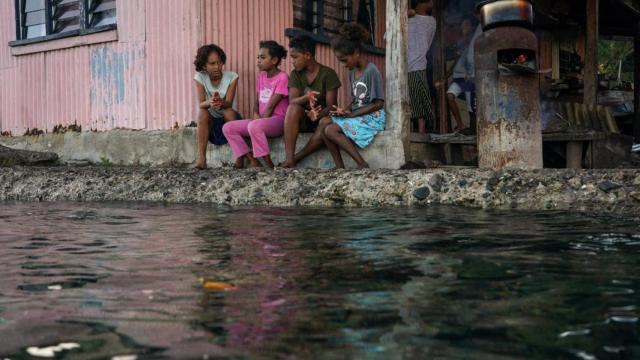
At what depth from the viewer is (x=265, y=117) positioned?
296 inches

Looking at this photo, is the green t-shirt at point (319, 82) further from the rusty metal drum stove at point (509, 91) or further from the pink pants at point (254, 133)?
the rusty metal drum stove at point (509, 91)

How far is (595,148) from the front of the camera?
7.14 meters

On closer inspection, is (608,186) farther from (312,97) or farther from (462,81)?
(462,81)

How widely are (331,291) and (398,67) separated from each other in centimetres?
499

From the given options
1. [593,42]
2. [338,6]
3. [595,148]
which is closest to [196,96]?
[338,6]

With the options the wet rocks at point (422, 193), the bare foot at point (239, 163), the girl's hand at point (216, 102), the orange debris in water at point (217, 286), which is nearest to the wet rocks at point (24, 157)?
the girl's hand at point (216, 102)

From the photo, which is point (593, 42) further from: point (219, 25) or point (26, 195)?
point (26, 195)

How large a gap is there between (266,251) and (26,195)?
4.79 m

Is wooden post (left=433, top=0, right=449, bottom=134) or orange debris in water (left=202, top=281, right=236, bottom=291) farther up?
wooden post (left=433, top=0, right=449, bottom=134)

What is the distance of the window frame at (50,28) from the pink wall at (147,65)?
155 millimetres

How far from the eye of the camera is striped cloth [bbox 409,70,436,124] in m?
9.16

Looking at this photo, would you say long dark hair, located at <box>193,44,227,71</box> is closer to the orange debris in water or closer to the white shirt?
the white shirt

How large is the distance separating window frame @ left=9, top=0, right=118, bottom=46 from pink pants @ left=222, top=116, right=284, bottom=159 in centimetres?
243

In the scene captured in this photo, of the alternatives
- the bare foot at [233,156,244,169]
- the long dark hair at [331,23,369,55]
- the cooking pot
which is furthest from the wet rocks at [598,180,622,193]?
the bare foot at [233,156,244,169]
